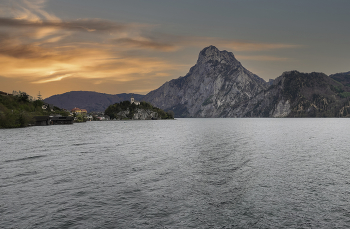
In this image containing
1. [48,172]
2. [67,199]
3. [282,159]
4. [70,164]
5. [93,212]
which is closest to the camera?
[93,212]

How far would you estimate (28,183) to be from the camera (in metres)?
31.5

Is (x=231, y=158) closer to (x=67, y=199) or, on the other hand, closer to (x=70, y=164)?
(x=70, y=164)

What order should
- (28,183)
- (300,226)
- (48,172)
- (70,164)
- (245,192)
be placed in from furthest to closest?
(70,164) < (48,172) < (28,183) < (245,192) < (300,226)

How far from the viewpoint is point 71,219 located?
20.1 metres

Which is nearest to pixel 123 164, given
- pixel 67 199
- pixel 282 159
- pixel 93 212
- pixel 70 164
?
pixel 70 164

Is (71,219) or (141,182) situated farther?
(141,182)

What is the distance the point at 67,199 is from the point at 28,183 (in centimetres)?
970

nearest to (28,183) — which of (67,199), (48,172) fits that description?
(48,172)

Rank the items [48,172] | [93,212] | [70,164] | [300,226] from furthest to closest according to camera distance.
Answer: [70,164] < [48,172] < [93,212] < [300,226]

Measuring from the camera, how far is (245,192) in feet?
90.3

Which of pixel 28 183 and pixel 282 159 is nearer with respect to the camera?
pixel 28 183

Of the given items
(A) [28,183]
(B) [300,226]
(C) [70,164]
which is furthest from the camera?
(C) [70,164]

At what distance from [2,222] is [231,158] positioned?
39.3 m

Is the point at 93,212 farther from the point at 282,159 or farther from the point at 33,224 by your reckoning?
the point at 282,159
